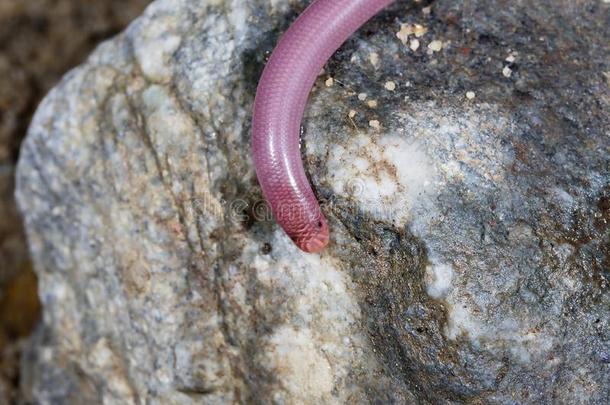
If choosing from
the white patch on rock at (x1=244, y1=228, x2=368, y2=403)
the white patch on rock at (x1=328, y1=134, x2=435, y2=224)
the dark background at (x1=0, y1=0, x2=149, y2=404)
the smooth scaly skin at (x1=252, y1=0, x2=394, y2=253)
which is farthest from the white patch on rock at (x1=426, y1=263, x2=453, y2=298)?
the dark background at (x1=0, y1=0, x2=149, y2=404)

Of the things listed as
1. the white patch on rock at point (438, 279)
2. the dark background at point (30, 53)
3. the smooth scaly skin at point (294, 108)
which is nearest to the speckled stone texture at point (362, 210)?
the white patch on rock at point (438, 279)

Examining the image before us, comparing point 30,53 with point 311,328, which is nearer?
point 311,328

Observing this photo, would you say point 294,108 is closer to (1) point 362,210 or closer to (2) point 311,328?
(1) point 362,210

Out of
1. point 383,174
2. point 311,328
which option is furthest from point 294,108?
point 311,328

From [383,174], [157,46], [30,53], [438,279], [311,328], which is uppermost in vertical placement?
[157,46]

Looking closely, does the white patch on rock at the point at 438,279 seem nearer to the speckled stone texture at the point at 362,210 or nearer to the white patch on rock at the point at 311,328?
the speckled stone texture at the point at 362,210

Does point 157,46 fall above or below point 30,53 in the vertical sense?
above
